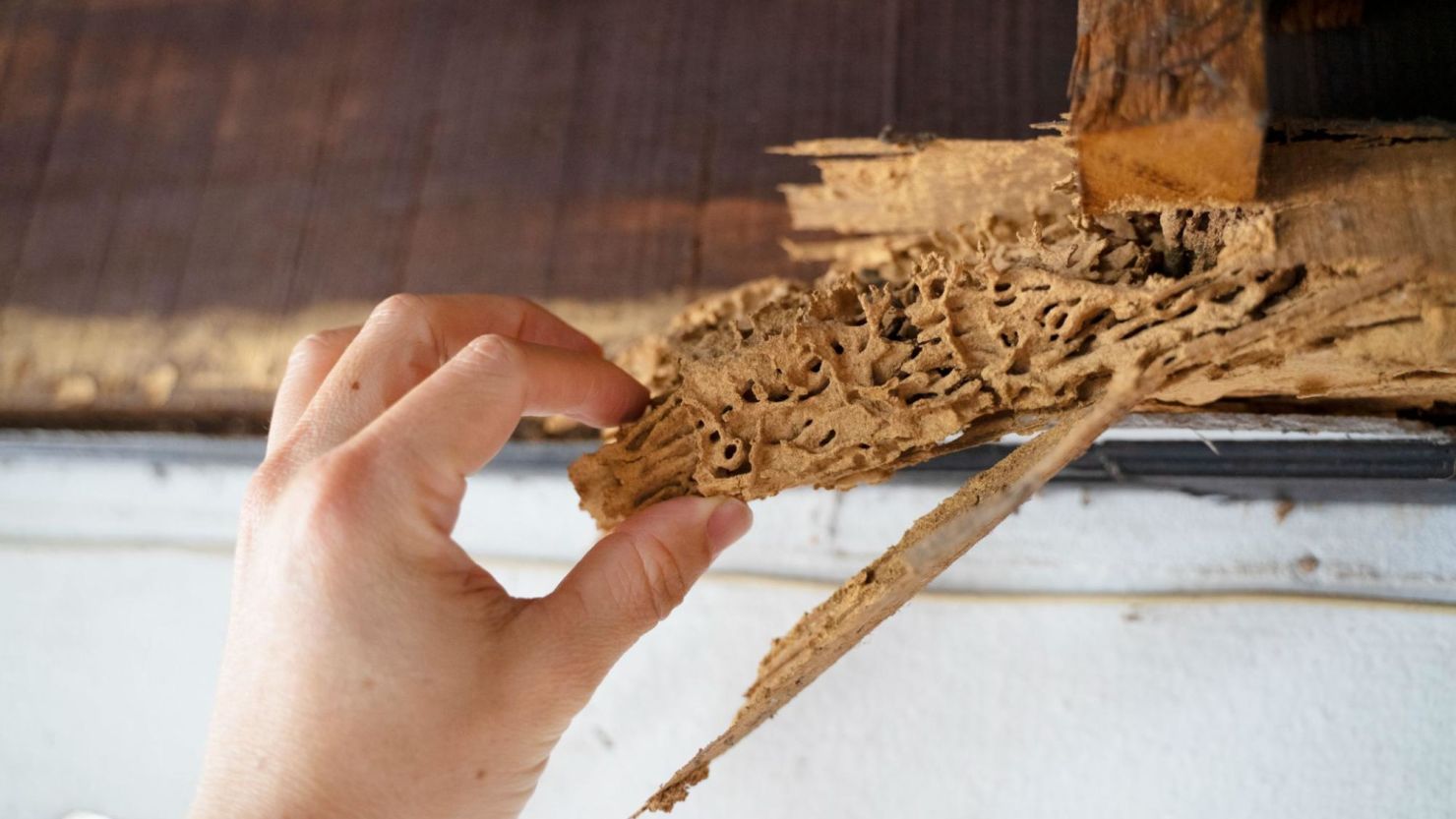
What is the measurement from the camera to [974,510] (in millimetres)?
482

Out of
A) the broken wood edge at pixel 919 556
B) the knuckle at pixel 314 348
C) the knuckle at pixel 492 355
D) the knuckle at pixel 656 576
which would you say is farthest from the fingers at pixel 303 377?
the broken wood edge at pixel 919 556

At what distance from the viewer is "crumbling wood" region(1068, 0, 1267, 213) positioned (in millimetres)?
464

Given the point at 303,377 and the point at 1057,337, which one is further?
the point at 303,377

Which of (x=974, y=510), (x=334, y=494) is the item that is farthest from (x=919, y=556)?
(x=334, y=494)

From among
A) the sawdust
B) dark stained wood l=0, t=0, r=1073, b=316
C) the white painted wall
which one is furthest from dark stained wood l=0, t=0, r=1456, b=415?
the sawdust

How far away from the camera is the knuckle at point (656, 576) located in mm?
662

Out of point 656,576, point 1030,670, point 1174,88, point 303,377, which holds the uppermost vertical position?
point 1174,88

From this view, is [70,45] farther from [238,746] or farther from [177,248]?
[238,746]

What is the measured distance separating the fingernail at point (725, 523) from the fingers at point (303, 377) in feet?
0.92

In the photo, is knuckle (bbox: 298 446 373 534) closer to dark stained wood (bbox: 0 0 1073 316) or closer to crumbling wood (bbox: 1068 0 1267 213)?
crumbling wood (bbox: 1068 0 1267 213)

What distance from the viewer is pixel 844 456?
68 cm

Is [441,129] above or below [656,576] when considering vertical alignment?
above

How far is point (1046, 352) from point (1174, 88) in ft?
0.57

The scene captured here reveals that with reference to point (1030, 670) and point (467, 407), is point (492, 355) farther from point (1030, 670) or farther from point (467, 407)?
point (1030, 670)
